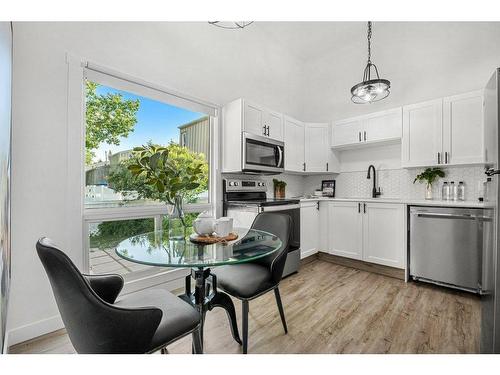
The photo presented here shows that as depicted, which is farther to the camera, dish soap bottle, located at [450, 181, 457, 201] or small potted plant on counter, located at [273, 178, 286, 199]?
small potted plant on counter, located at [273, 178, 286, 199]

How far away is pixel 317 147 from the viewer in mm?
3818

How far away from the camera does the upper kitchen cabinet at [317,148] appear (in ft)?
12.5

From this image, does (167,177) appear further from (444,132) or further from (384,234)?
(444,132)

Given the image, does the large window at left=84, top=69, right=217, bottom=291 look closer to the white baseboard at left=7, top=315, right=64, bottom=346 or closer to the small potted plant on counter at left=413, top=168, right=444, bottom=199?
the white baseboard at left=7, top=315, right=64, bottom=346

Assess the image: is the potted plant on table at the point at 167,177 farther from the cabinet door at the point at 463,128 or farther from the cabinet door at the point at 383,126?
the cabinet door at the point at 463,128

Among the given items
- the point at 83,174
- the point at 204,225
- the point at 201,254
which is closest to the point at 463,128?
the point at 204,225

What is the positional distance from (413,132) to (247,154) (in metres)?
2.13

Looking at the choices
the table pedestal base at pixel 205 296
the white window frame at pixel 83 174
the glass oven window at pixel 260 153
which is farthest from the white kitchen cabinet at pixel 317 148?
the table pedestal base at pixel 205 296

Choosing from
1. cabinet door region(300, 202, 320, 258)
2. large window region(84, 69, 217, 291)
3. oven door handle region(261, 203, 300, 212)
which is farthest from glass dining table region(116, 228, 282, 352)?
cabinet door region(300, 202, 320, 258)

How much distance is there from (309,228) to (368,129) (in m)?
1.65

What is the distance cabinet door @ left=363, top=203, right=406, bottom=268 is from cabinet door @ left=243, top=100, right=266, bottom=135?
5.62ft

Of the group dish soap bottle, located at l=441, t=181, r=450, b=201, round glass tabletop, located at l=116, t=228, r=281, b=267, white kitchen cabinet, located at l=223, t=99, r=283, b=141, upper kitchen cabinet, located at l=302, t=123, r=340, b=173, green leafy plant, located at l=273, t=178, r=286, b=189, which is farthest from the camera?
upper kitchen cabinet, located at l=302, t=123, r=340, b=173

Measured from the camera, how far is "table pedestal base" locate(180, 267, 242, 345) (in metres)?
1.42
